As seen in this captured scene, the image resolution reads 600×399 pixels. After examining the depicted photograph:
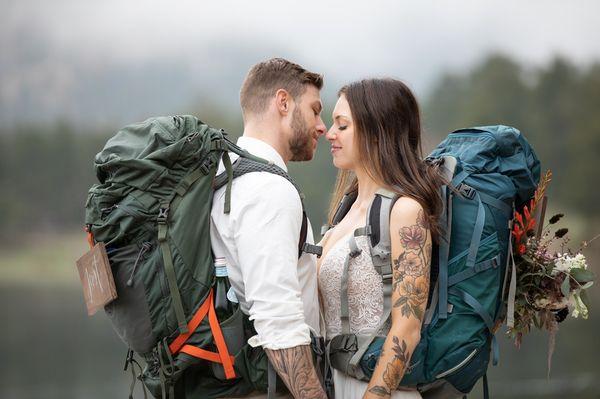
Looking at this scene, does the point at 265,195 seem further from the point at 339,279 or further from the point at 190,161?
the point at 339,279

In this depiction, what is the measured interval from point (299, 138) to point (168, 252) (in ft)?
2.82

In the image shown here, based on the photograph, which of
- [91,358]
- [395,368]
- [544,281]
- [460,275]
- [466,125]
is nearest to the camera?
[395,368]

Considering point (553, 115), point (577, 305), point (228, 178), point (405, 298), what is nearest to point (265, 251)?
point (228, 178)

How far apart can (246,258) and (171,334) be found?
15.1 inches

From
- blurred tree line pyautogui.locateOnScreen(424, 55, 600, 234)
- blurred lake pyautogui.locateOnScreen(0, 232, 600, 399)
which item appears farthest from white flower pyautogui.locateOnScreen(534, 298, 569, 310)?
blurred tree line pyautogui.locateOnScreen(424, 55, 600, 234)

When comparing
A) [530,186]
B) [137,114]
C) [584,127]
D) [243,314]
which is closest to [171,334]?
[243,314]

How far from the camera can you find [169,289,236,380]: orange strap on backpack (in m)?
3.01

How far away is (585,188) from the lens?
59062mm

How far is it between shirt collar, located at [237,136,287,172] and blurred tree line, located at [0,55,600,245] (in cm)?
5531

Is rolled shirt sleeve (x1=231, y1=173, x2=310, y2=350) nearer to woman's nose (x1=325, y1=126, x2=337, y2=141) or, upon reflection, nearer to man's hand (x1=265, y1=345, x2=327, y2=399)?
man's hand (x1=265, y1=345, x2=327, y2=399)

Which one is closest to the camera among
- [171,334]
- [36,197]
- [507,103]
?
[171,334]

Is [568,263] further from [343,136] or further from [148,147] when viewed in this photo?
[148,147]

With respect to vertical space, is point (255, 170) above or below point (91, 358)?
above

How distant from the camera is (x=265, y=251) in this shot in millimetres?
3000
